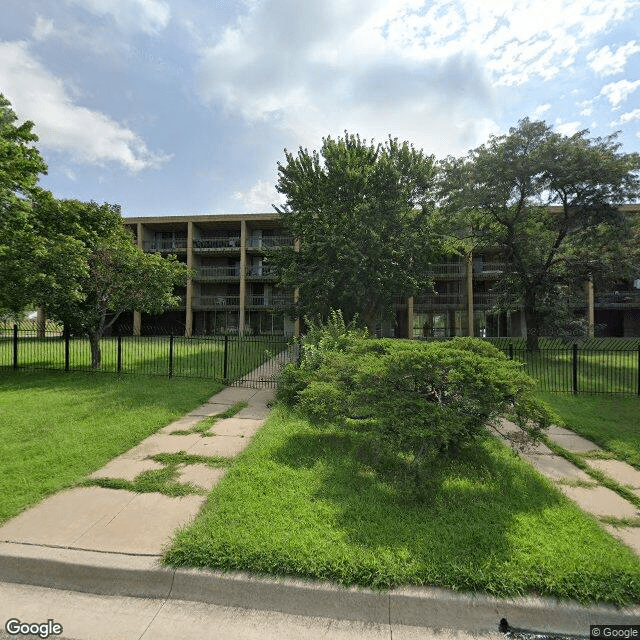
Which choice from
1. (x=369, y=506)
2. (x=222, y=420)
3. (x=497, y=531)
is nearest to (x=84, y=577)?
(x=369, y=506)

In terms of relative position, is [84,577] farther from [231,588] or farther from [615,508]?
[615,508]

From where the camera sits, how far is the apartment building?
2730 cm

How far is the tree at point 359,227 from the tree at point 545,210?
244cm

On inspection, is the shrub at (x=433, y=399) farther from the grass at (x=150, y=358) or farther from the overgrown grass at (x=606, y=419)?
the grass at (x=150, y=358)

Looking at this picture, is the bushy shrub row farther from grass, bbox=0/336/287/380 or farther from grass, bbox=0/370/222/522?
grass, bbox=0/336/287/380

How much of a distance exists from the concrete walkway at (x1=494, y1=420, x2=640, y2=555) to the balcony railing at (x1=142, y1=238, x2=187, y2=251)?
30.0 m

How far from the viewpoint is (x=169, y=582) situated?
2893mm

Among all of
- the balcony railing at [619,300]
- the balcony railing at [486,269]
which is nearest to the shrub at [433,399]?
the balcony railing at [486,269]

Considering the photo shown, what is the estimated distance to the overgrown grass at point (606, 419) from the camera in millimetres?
6074

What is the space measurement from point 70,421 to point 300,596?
20.7ft

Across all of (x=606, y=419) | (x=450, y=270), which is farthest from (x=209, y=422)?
(x=450, y=270)

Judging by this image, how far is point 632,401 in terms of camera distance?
30.3 feet

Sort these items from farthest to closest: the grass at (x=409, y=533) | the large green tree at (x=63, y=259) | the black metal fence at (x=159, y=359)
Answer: the black metal fence at (x=159, y=359)
the large green tree at (x=63, y=259)
the grass at (x=409, y=533)

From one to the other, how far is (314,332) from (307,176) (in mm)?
9892
